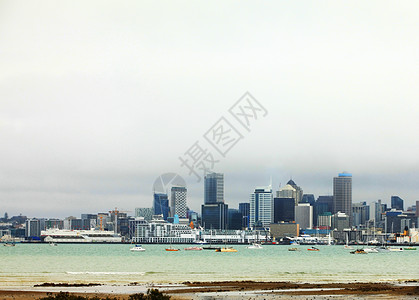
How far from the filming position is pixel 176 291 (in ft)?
186

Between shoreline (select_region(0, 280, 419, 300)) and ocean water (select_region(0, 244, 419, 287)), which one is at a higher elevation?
shoreline (select_region(0, 280, 419, 300))

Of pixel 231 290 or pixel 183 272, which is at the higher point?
pixel 231 290

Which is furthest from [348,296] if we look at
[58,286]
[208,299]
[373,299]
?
[58,286]

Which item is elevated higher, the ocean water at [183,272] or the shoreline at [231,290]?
the shoreline at [231,290]

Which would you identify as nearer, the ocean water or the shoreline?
the shoreline

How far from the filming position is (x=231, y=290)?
188 ft

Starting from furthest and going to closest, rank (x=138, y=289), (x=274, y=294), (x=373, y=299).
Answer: (x=138, y=289) < (x=274, y=294) < (x=373, y=299)

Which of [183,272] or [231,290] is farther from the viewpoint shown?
[183,272]

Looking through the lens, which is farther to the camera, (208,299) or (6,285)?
(6,285)

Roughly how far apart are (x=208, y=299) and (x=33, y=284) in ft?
75.5

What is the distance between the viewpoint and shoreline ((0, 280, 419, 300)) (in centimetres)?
5225

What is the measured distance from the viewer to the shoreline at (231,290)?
52.2 meters

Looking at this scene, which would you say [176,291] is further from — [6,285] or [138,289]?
[6,285]

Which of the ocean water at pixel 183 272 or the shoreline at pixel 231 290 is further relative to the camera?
the ocean water at pixel 183 272
